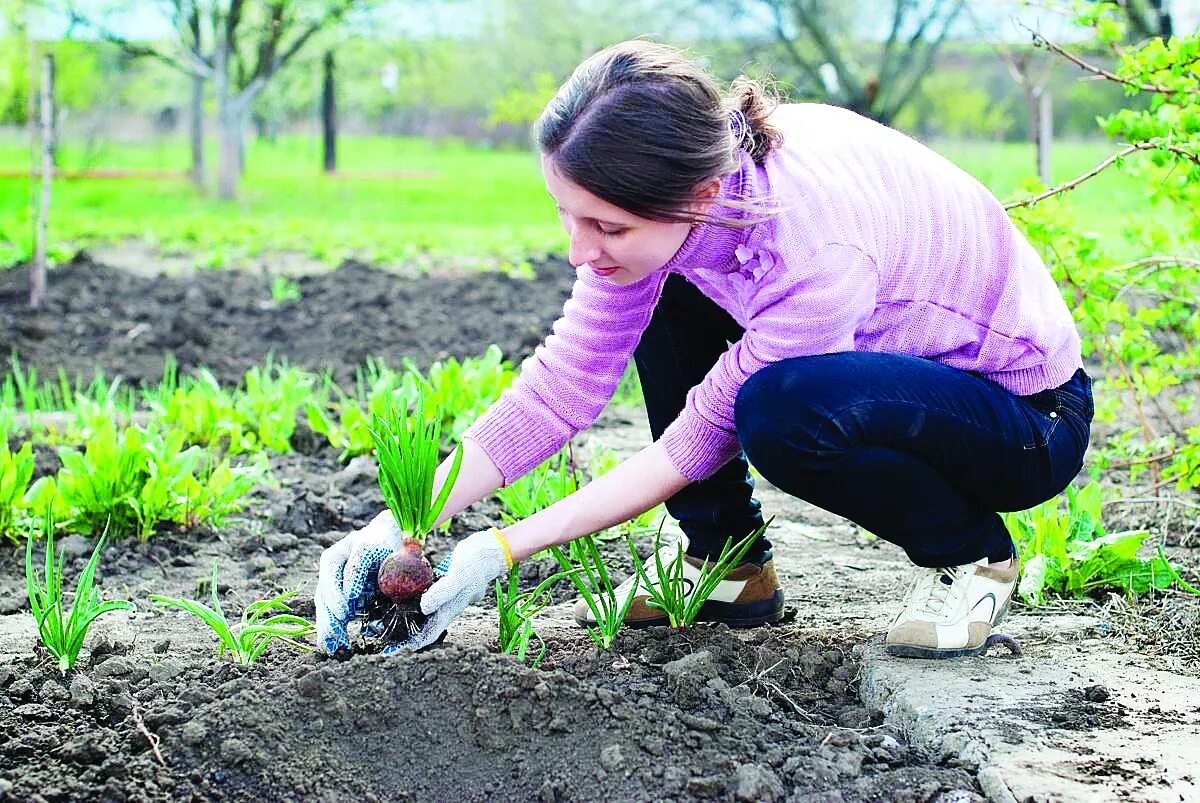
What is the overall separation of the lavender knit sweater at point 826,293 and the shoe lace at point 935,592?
1.25ft

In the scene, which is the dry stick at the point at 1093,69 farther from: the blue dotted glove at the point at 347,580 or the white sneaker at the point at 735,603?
the blue dotted glove at the point at 347,580

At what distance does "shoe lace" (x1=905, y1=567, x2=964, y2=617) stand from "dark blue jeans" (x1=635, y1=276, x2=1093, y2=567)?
37 millimetres

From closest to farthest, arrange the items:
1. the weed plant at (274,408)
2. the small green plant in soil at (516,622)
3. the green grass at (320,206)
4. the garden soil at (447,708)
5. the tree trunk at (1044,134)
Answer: the garden soil at (447,708) < the small green plant in soil at (516,622) < the weed plant at (274,408) < the tree trunk at (1044,134) < the green grass at (320,206)

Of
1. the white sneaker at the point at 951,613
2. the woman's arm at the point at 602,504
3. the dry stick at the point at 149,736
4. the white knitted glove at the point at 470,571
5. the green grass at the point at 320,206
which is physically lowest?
the green grass at the point at 320,206

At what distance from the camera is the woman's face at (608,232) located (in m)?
1.96

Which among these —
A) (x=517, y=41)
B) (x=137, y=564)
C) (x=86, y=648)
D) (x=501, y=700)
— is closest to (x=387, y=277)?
(x=137, y=564)

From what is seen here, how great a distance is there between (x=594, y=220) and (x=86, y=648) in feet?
4.37

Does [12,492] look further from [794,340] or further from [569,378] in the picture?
[794,340]

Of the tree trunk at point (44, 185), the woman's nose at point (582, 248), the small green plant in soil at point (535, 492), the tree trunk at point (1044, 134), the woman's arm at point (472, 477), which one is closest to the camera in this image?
the woman's nose at point (582, 248)

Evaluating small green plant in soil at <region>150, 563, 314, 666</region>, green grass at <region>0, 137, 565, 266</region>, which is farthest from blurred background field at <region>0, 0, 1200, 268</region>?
small green plant in soil at <region>150, 563, 314, 666</region>

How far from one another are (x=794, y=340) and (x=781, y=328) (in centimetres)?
3

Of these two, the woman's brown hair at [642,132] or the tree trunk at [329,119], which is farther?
the tree trunk at [329,119]

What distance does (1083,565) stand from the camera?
9.05 feet

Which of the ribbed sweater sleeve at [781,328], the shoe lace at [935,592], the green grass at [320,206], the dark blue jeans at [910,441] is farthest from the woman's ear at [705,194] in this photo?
the green grass at [320,206]
